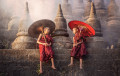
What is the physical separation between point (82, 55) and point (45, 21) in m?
2.18


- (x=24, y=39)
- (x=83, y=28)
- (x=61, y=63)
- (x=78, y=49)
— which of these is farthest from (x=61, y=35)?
(x=24, y=39)

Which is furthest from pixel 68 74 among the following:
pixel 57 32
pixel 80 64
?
pixel 57 32

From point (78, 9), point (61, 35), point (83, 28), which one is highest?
point (78, 9)

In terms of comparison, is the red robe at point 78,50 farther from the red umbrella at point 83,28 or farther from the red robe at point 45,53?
the red robe at point 45,53

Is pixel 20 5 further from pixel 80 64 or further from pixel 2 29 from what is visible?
pixel 80 64

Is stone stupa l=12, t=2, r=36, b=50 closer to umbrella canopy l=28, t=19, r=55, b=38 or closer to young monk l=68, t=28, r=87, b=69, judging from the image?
umbrella canopy l=28, t=19, r=55, b=38

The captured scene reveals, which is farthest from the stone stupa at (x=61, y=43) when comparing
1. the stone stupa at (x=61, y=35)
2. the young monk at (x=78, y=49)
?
the young monk at (x=78, y=49)

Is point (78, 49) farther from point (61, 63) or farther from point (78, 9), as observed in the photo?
point (78, 9)

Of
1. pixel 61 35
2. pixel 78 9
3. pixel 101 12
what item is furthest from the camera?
pixel 78 9

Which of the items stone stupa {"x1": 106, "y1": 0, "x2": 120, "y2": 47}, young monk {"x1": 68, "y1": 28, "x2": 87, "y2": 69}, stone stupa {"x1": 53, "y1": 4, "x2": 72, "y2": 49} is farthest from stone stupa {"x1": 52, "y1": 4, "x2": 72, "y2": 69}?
stone stupa {"x1": 106, "y1": 0, "x2": 120, "y2": 47}

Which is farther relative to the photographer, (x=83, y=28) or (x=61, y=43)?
(x=61, y=43)

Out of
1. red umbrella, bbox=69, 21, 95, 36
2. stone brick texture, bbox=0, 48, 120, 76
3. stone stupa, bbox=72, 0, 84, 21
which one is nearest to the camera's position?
stone brick texture, bbox=0, 48, 120, 76

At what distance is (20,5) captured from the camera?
15.2 meters

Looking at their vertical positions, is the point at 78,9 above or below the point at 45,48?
above
